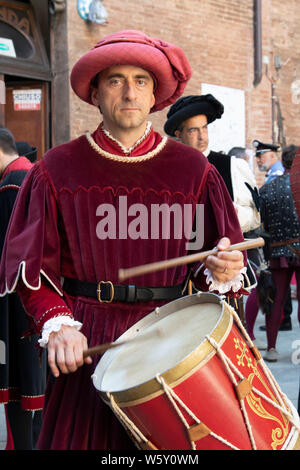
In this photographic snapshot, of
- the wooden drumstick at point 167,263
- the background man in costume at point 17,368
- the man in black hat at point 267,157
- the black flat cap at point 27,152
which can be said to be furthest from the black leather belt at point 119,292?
the man in black hat at point 267,157

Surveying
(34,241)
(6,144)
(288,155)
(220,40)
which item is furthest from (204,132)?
(220,40)

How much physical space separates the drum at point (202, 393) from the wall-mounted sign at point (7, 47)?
745cm

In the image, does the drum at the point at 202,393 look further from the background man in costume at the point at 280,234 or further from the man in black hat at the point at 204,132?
the background man in costume at the point at 280,234

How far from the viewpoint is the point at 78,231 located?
6.93 feet

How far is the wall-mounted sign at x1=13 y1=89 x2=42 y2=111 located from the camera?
9094mm

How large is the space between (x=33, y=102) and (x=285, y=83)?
493 cm

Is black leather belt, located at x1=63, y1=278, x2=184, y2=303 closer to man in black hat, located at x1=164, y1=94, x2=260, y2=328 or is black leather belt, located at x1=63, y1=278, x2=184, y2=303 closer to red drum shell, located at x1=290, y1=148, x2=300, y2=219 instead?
red drum shell, located at x1=290, y1=148, x2=300, y2=219

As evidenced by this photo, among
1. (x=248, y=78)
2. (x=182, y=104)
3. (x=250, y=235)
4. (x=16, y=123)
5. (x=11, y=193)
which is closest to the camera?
(x=11, y=193)

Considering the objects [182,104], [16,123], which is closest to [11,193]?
[182,104]

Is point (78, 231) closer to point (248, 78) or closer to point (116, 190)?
point (116, 190)

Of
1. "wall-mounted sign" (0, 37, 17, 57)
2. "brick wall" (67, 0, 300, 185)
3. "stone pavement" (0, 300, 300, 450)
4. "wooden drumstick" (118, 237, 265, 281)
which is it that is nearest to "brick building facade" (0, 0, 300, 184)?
"brick wall" (67, 0, 300, 185)

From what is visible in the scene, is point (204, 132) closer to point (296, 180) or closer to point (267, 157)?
point (296, 180)

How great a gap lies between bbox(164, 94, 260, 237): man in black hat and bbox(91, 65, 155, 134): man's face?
7.12 ft
